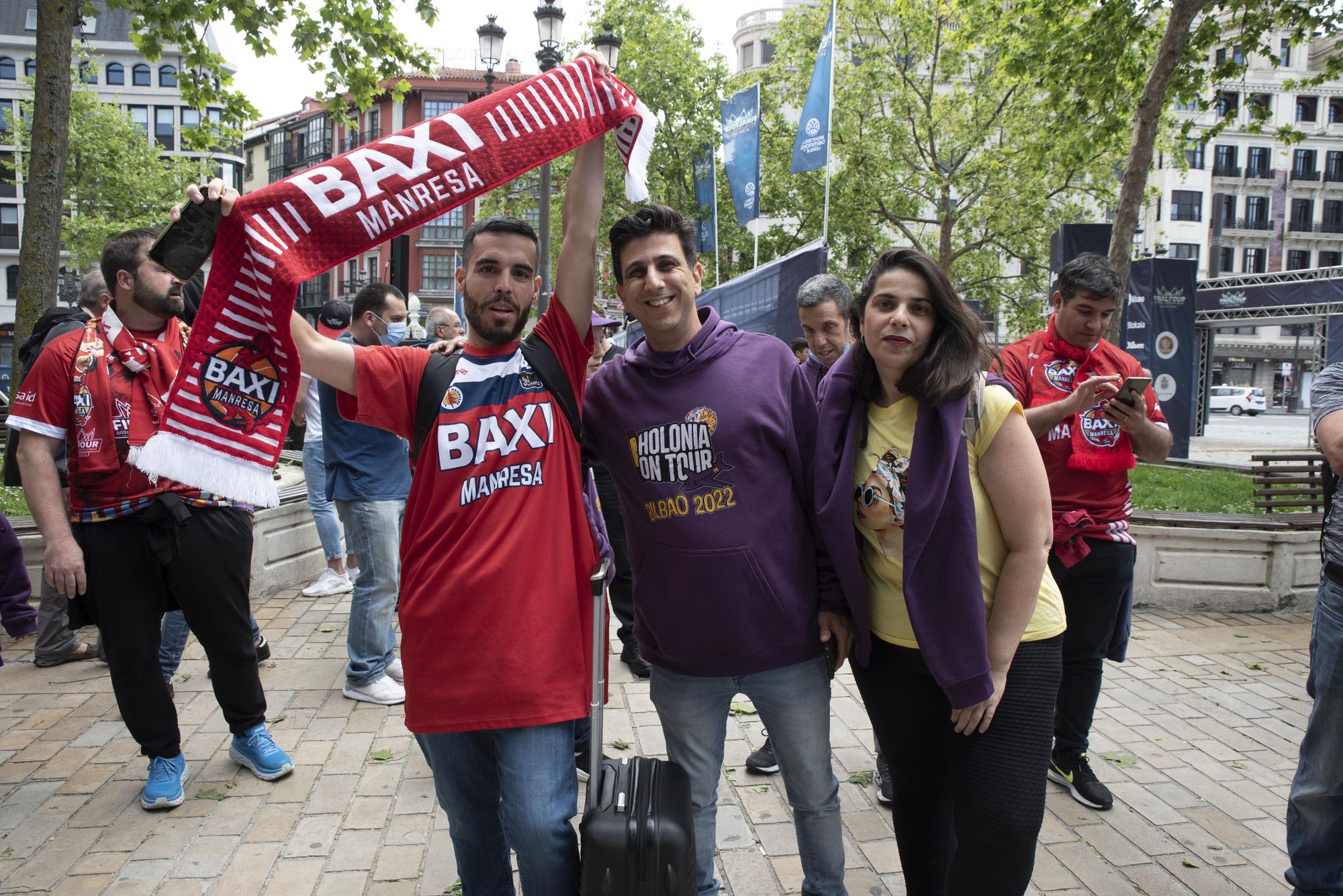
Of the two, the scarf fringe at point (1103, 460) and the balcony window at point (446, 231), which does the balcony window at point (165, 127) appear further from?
the scarf fringe at point (1103, 460)

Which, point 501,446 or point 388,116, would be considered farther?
point 388,116

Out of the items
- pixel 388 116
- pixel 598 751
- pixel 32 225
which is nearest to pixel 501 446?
pixel 598 751

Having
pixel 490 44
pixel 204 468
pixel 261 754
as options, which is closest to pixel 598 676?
pixel 204 468

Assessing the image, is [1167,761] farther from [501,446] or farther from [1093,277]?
[501,446]

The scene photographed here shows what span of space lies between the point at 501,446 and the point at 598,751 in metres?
0.80

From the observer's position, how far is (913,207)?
2616 cm

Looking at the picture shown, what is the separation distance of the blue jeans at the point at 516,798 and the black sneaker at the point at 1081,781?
8.04ft

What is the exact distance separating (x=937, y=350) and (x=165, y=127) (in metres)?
69.5

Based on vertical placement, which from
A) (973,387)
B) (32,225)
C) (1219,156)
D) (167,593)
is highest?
(1219,156)

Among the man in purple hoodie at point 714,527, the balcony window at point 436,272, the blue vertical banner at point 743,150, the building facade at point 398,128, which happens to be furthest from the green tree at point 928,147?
the balcony window at point 436,272

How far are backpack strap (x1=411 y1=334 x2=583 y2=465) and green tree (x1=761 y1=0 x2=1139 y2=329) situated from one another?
21866mm

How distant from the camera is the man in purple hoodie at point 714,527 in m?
2.40

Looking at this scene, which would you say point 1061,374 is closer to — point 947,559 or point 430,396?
point 947,559

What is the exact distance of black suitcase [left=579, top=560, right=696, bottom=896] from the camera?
204cm
